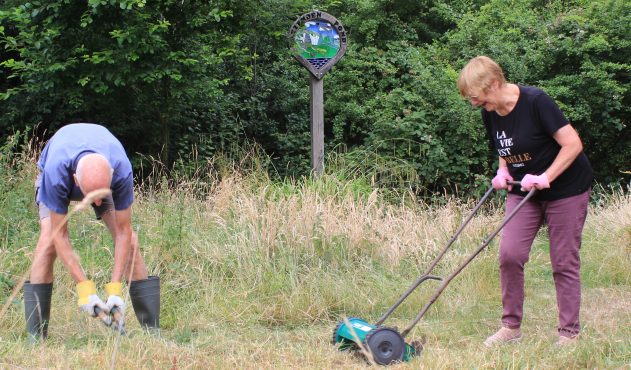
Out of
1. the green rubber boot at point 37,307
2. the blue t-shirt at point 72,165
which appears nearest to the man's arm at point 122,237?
the blue t-shirt at point 72,165

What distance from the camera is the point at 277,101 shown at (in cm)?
1138

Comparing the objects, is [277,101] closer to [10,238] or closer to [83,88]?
[83,88]

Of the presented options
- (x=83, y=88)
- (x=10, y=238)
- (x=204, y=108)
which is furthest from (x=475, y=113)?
(x=10, y=238)

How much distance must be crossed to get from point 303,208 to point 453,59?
5.91m

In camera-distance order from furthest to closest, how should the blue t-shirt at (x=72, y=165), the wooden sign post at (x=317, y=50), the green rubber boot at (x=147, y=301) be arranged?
the wooden sign post at (x=317, y=50) < the green rubber boot at (x=147, y=301) < the blue t-shirt at (x=72, y=165)

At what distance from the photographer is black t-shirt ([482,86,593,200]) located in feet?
13.2

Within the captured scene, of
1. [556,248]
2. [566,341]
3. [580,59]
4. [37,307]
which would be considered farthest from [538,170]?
[580,59]

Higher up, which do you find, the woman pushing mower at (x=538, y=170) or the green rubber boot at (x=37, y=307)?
the woman pushing mower at (x=538, y=170)

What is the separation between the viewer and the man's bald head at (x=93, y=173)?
3.61 meters

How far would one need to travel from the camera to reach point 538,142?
408cm

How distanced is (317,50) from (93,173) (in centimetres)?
524

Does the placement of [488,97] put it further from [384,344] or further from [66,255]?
[66,255]

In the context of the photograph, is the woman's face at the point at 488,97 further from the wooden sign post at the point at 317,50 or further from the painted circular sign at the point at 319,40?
the painted circular sign at the point at 319,40

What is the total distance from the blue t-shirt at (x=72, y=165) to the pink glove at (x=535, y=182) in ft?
7.41
